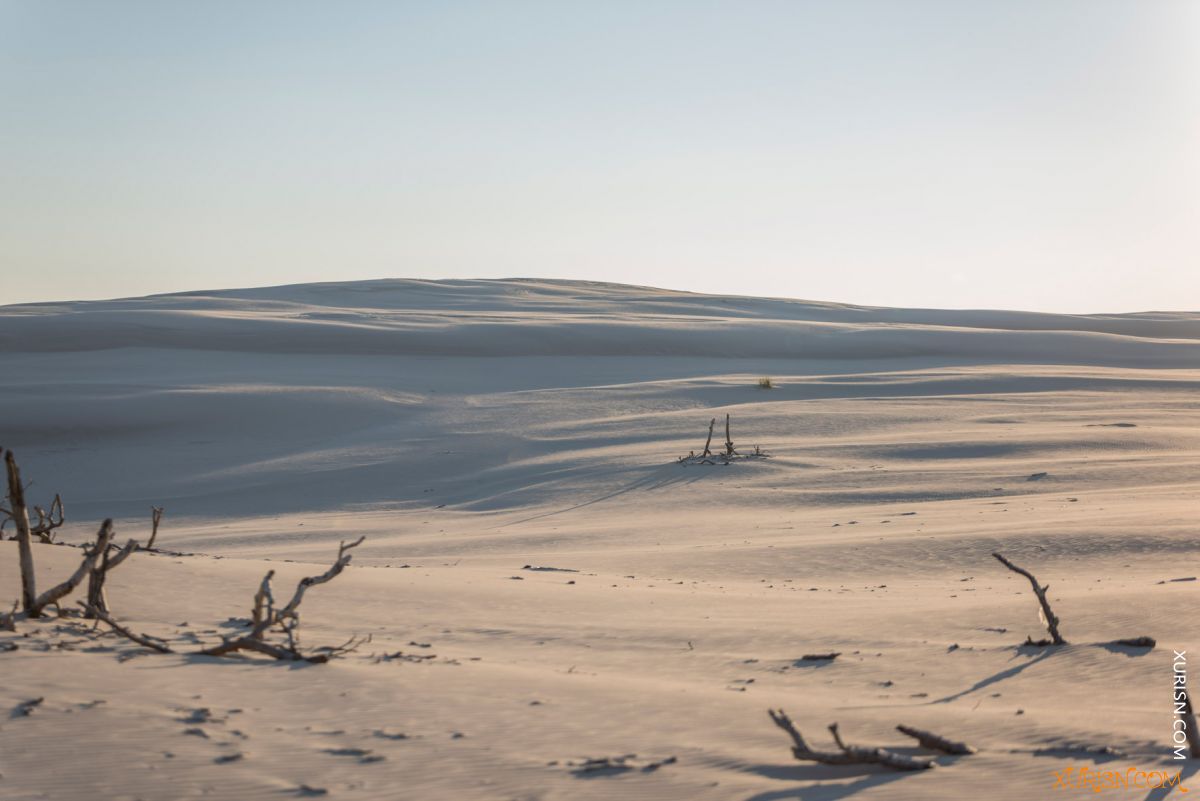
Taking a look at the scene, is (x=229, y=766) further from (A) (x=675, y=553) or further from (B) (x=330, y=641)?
(A) (x=675, y=553)

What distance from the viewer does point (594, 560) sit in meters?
11.1

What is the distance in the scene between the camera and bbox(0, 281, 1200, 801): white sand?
444cm

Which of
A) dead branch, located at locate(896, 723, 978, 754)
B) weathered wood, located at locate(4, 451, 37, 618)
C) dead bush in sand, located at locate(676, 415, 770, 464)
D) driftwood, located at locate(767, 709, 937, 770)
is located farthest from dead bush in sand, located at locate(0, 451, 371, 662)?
dead bush in sand, located at locate(676, 415, 770, 464)

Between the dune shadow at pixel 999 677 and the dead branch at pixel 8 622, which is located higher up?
the dead branch at pixel 8 622

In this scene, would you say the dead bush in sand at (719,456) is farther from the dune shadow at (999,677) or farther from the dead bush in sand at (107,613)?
the dead bush in sand at (107,613)

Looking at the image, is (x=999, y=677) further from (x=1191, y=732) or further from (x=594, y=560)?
(x=594, y=560)

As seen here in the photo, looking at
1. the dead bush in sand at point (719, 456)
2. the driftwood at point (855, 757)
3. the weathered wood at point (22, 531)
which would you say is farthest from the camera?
the dead bush in sand at point (719, 456)

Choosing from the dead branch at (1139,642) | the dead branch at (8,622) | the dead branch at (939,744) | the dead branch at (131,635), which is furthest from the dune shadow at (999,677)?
the dead branch at (8,622)

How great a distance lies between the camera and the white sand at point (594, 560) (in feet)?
14.6

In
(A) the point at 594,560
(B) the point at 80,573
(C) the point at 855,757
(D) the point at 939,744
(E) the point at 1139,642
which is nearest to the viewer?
(C) the point at 855,757

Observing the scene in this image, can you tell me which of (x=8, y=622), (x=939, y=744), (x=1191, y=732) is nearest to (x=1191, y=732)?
(x=1191, y=732)

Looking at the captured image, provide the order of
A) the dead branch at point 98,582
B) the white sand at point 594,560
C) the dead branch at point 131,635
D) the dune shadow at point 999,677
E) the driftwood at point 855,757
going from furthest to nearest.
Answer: the dead branch at point 98,582 → the dead branch at point 131,635 → the dune shadow at point 999,677 → the white sand at point 594,560 → the driftwood at point 855,757

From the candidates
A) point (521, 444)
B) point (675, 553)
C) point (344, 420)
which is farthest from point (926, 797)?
point (344, 420)

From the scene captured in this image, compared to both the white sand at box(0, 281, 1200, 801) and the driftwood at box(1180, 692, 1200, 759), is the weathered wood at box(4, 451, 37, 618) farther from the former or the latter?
the driftwood at box(1180, 692, 1200, 759)
